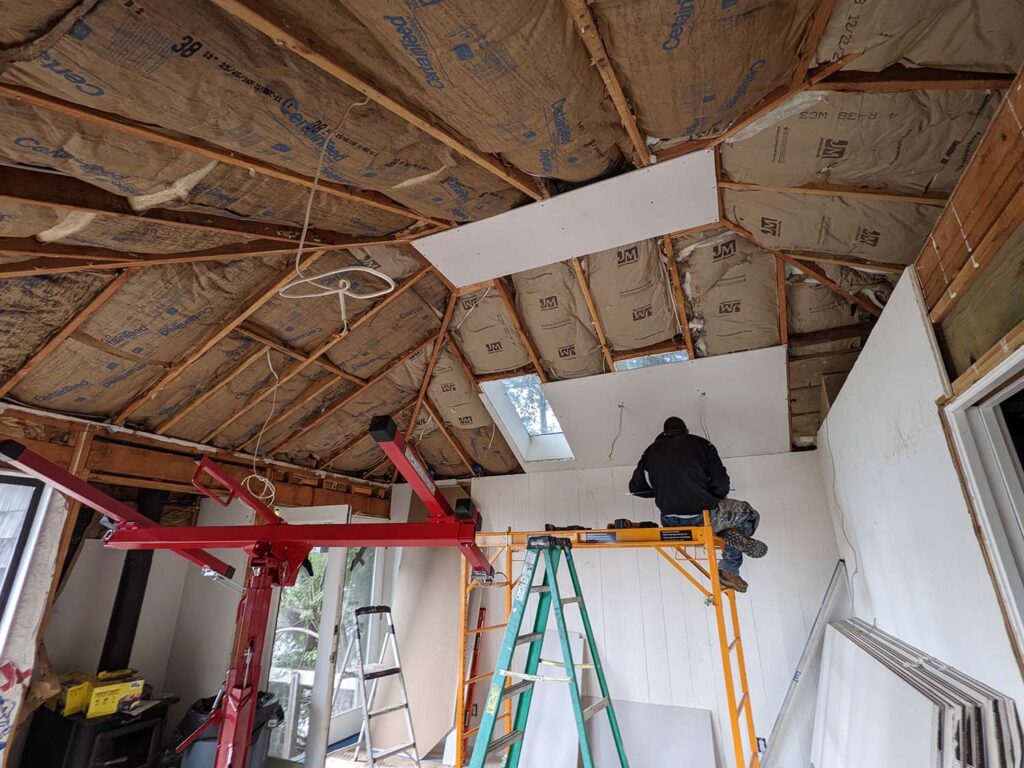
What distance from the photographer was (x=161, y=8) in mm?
1523

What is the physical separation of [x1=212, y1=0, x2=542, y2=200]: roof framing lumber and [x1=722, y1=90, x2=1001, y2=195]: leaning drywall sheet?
124cm

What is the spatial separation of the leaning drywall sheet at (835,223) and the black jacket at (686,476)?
1638 mm

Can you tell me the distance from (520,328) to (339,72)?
2.69m

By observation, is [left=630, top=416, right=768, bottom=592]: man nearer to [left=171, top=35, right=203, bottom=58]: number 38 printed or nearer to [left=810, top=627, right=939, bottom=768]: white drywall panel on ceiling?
[left=810, top=627, right=939, bottom=768]: white drywall panel on ceiling

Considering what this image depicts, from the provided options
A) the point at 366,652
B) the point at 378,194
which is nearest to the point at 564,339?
the point at 378,194

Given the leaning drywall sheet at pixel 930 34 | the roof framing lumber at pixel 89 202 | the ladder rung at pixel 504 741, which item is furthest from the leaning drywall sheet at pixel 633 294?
the ladder rung at pixel 504 741

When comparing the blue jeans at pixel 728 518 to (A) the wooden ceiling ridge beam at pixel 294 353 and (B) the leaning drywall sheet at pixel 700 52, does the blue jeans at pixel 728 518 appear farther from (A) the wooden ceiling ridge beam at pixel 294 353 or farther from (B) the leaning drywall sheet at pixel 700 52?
(A) the wooden ceiling ridge beam at pixel 294 353

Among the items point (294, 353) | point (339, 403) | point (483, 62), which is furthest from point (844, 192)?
point (339, 403)

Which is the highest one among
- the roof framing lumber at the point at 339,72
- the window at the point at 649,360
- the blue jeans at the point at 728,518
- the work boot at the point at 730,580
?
the window at the point at 649,360

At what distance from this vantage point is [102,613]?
15.0ft

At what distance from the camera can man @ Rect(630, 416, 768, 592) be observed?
3.82 meters

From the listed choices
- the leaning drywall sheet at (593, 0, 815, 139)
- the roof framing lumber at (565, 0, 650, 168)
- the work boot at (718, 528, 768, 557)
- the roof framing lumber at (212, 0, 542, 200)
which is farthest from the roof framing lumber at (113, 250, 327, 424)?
the work boot at (718, 528, 768, 557)

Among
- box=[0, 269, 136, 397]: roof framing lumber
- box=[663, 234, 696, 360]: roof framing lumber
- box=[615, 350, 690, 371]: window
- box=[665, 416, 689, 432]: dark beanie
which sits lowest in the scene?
box=[665, 416, 689, 432]: dark beanie

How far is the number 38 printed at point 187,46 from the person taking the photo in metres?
1.62
